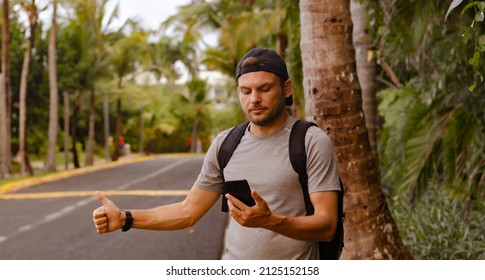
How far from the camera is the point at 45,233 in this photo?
7320mm

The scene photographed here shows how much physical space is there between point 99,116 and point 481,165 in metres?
12.9

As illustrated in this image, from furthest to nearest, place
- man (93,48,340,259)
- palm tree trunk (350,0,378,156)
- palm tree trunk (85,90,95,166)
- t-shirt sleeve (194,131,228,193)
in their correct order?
palm tree trunk (85,90,95,166)
palm tree trunk (350,0,378,156)
t-shirt sleeve (194,131,228,193)
man (93,48,340,259)

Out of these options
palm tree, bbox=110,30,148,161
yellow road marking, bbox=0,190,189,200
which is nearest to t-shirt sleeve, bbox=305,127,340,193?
yellow road marking, bbox=0,190,189,200

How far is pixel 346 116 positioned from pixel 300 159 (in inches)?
53.9

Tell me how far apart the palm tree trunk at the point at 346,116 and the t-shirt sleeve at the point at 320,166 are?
50.2 inches

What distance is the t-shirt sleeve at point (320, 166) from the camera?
203 cm

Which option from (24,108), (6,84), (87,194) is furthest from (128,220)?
(24,108)

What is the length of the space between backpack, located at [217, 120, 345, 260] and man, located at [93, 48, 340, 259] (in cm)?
2

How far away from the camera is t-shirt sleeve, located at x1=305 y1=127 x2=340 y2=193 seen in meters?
2.03

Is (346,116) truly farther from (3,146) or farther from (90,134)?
(90,134)

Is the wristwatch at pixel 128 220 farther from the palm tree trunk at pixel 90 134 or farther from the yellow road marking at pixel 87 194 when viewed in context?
the palm tree trunk at pixel 90 134

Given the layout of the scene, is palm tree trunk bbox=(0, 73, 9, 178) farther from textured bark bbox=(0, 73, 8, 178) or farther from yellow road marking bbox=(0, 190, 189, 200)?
yellow road marking bbox=(0, 190, 189, 200)

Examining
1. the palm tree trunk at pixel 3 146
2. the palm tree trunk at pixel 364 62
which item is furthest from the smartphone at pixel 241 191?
the palm tree trunk at pixel 3 146
